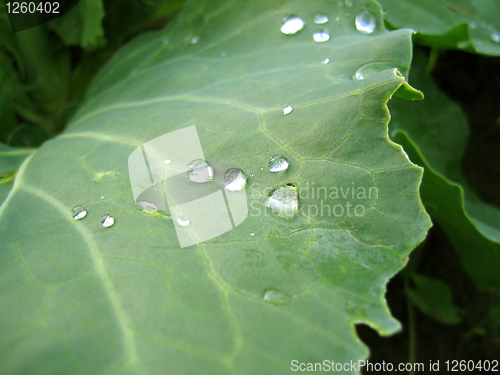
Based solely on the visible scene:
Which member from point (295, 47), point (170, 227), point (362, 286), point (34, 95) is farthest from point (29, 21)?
point (362, 286)

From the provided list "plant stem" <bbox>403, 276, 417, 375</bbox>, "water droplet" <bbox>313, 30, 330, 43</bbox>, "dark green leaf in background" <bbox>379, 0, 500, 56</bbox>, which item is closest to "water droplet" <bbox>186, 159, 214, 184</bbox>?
"water droplet" <bbox>313, 30, 330, 43</bbox>

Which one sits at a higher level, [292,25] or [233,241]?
[292,25]

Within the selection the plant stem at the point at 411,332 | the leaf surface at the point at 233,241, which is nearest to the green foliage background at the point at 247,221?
the leaf surface at the point at 233,241

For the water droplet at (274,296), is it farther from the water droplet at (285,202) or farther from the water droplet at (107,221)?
the water droplet at (107,221)

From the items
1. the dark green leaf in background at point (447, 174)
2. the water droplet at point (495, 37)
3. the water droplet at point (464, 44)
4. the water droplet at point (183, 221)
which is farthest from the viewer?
the water droplet at point (495, 37)

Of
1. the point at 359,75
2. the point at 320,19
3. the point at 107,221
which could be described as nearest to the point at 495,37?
the point at 320,19

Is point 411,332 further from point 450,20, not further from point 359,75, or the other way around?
point 450,20

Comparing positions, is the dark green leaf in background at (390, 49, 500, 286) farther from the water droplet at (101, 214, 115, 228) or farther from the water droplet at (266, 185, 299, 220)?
the water droplet at (101, 214, 115, 228)
